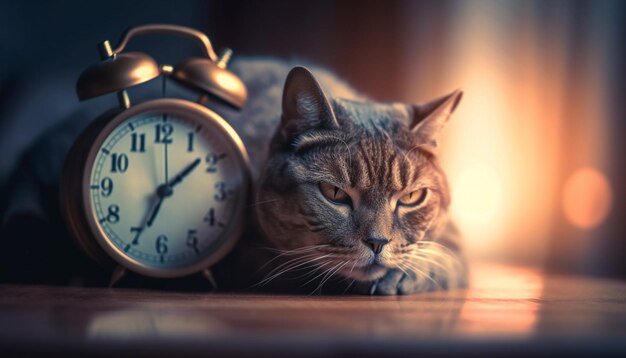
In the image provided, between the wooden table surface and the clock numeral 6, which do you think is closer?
the wooden table surface

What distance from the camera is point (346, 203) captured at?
42.4 inches

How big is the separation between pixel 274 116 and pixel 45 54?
2.16 feet

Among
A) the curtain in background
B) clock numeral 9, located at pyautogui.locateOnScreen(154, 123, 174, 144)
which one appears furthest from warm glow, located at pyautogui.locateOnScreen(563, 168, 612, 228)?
clock numeral 9, located at pyautogui.locateOnScreen(154, 123, 174, 144)

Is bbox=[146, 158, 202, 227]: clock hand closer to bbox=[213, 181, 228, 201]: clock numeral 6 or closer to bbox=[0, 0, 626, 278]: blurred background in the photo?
bbox=[213, 181, 228, 201]: clock numeral 6

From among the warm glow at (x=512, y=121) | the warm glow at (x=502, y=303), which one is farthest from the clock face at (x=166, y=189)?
the warm glow at (x=512, y=121)

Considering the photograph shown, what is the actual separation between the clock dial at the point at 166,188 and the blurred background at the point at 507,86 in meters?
0.60

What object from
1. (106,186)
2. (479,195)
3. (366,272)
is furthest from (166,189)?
(479,195)

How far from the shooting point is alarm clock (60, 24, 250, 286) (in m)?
1.05

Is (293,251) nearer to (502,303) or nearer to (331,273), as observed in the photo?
(331,273)

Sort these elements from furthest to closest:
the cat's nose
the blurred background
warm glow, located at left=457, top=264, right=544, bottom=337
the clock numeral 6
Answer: the blurred background → the clock numeral 6 → the cat's nose → warm glow, located at left=457, top=264, right=544, bottom=337

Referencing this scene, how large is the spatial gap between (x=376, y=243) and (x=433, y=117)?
295 mm

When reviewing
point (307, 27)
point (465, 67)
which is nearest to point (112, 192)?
point (307, 27)

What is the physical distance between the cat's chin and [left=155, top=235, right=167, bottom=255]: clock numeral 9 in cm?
32

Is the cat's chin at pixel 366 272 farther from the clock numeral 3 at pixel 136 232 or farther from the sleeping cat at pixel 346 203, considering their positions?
the clock numeral 3 at pixel 136 232
